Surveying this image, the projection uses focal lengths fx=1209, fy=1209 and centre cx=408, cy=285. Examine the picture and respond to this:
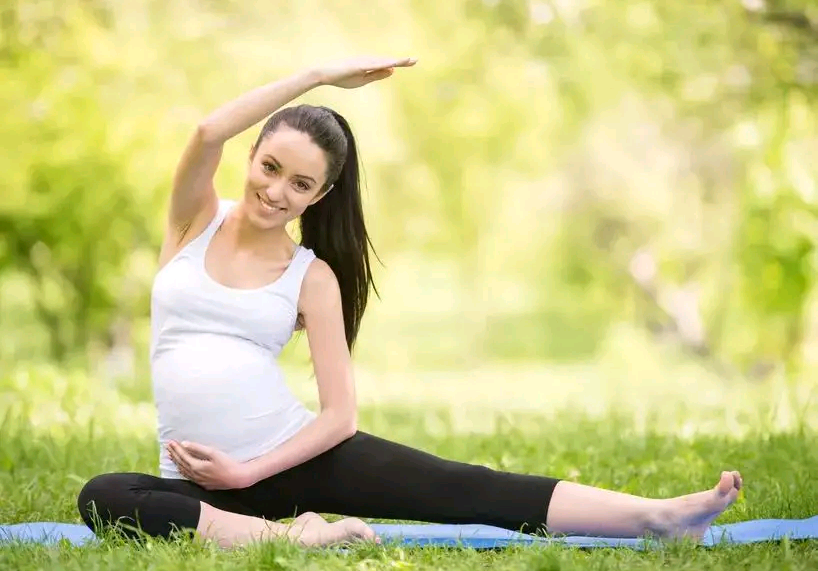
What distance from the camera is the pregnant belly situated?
11.4 feet

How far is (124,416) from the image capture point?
6523mm

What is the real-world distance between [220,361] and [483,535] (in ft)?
2.95

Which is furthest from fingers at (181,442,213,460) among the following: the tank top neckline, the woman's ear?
the woman's ear

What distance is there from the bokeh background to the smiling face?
0.50 metres

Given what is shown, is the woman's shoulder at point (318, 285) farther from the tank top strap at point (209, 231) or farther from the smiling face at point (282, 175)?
the tank top strap at point (209, 231)

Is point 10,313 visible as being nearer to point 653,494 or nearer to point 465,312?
point 465,312

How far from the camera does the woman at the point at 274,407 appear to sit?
11.0 feet

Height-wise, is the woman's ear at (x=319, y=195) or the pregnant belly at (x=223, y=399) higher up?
the woman's ear at (x=319, y=195)

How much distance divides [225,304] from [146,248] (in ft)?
26.4

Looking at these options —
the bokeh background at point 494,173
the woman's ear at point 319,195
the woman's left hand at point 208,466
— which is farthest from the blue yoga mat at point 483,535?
the bokeh background at point 494,173

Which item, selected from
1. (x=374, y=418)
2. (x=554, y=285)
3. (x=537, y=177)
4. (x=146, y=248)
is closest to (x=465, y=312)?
(x=554, y=285)

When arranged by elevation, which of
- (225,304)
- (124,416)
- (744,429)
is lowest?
(744,429)

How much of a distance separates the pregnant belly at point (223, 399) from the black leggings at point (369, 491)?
0.44 feet

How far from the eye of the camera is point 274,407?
3.52 metres
